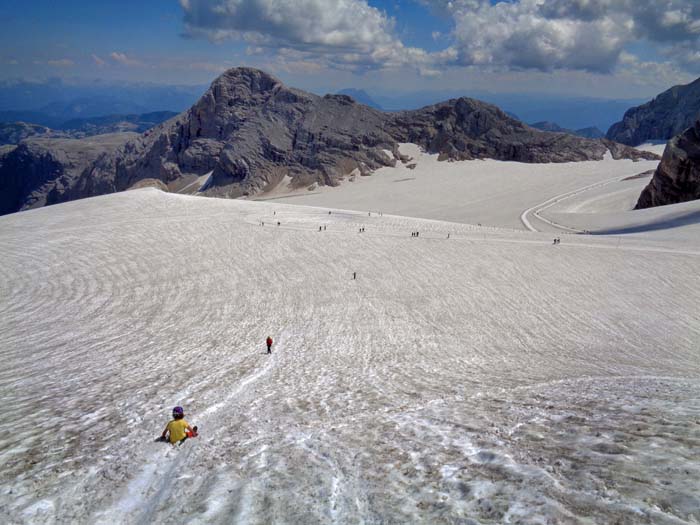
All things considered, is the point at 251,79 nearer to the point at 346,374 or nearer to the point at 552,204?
the point at 552,204

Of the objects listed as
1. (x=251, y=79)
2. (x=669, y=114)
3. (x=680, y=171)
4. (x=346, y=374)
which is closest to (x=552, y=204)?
(x=680, y=171)

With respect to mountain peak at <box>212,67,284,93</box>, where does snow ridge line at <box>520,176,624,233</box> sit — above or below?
below

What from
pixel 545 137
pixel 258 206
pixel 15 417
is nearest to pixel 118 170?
pixel 258 206

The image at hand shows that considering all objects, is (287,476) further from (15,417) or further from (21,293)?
(21,293)

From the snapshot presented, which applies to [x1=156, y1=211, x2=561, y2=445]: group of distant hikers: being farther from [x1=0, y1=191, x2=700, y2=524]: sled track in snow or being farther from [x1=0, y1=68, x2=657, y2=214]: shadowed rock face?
[x1=0, y1=68, x2=657, y2=214]: shadowed rock face

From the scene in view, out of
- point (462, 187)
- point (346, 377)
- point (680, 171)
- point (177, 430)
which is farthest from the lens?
point (462, 187)

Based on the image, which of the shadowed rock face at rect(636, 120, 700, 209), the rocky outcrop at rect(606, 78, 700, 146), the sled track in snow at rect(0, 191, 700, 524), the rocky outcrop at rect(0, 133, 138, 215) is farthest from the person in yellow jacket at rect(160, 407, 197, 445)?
the rocky outcrop at rect(606, 78, 700, 146)

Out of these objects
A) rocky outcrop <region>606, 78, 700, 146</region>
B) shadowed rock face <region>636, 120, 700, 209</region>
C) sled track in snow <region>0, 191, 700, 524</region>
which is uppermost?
rocky outcrop <region>606, 78, 700, 146</region>
